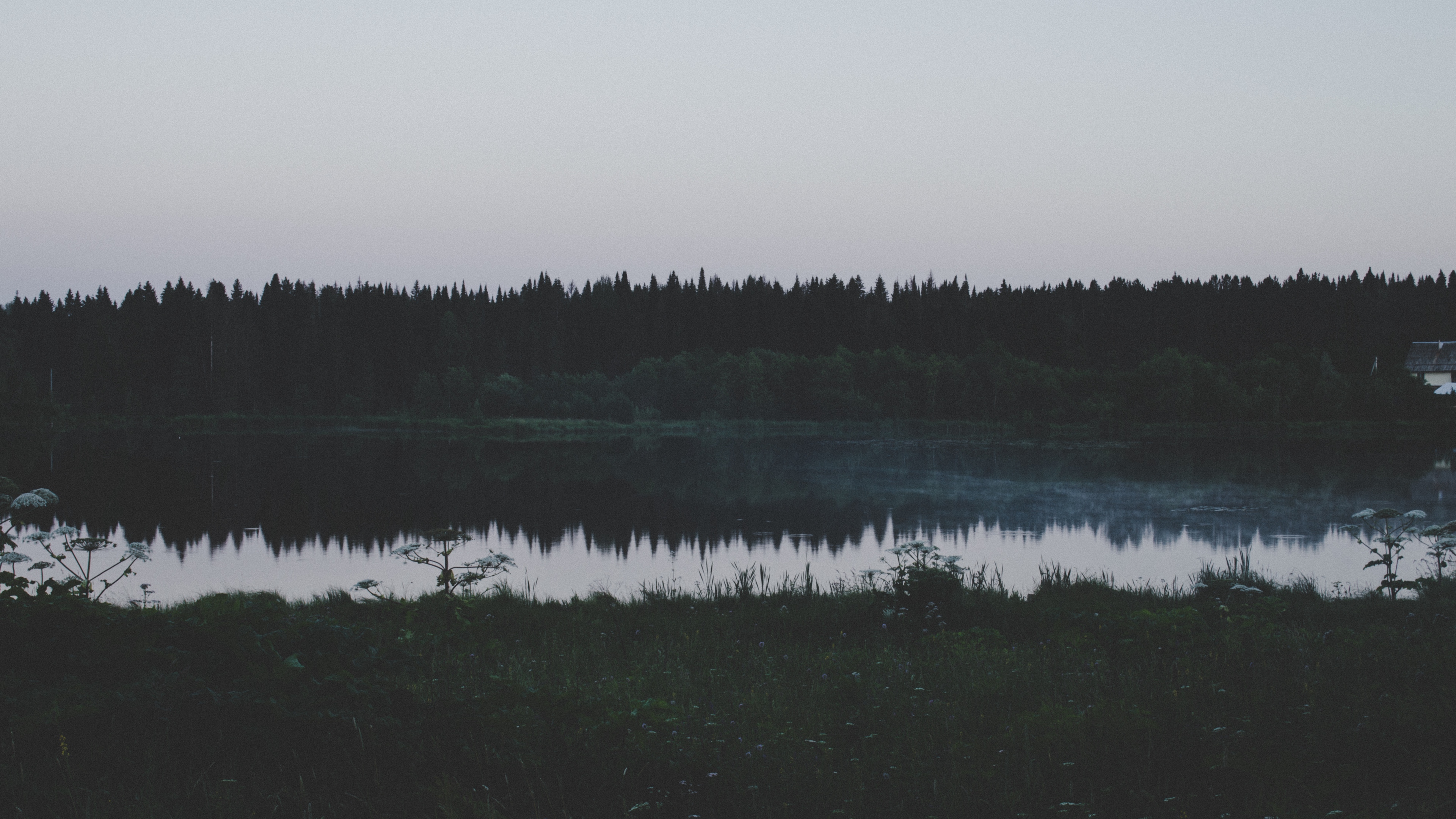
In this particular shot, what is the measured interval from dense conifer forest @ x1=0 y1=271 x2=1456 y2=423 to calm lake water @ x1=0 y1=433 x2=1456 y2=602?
26253 millimetres

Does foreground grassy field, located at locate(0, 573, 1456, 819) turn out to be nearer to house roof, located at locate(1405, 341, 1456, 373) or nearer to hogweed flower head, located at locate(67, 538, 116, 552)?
hogweed flower head, located at locate(67, 538, 116, 552)

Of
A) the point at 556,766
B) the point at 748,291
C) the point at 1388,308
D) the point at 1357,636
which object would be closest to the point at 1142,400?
the point at 1388,308

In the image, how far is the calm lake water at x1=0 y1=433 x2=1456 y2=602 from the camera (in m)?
19.7

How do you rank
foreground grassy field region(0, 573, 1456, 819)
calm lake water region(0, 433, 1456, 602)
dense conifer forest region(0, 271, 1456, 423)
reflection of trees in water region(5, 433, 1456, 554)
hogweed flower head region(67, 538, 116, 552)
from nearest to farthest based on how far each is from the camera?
1. foreground grassy field region(0, 573, 1456, 819)
2. hogweed flower head region(67, 538, 116, 552)
3. calm lake water region(0, 433, 1456, 602)
4. reflection of trees in water region(5, 433, 1456, 554)
5. dense conifer forest region(0, 271, 1456, 423)

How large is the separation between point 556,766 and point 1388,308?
357ft

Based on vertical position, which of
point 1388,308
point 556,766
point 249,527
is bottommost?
point 249,527

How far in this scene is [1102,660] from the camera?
8.48m

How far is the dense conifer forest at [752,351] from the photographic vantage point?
76.4 m

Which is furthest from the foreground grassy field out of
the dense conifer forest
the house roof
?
the house roof

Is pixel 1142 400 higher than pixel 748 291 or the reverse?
the reverse

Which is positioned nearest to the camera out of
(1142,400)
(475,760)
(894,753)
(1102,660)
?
(475,760)

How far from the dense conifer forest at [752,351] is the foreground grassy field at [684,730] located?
72427 mm

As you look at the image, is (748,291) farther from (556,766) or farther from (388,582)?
(556,766)

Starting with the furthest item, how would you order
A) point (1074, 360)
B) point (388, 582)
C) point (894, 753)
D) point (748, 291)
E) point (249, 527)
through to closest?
1. point (748, 291)
2. point (1074, 360)
3. point (249, 527)
4. point (388, 582)
5. point (894, 753)
